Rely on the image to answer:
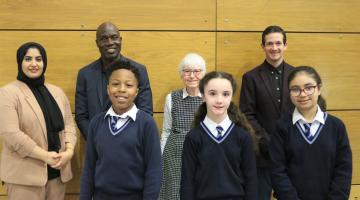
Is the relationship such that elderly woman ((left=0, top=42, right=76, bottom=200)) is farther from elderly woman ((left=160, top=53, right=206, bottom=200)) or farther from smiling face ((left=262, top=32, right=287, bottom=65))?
smiling face ((left=262, top=32, right=287, bottom=65))

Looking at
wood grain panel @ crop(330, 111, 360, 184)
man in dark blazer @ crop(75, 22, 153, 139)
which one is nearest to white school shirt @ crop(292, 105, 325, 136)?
man in dark blazer @ crop(75, 22, 153, 139)

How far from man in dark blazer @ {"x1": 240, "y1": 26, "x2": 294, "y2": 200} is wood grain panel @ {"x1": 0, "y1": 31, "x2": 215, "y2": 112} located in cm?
65

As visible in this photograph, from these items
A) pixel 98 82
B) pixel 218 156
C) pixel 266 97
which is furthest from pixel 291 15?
pixel 218 156

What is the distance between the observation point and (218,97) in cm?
229

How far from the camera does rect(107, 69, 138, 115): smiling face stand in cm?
233

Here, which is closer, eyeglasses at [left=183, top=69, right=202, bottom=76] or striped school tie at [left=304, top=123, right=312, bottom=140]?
striped school tie at [left=304, top=123, right=312, bottom=140]

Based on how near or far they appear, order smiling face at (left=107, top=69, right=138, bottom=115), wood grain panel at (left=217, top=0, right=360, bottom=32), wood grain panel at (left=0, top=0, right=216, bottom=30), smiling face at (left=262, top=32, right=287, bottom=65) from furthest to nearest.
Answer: wood grain panel at (left=217, top=0, right=360, bottom=32)
wood grain panel at (left=0, top=0, right=216, bottom=30)
smiling face at (left=262, top=32, right=287, bottom=65)
smiling face at (left=107, top=69, right=138, bottom=115)

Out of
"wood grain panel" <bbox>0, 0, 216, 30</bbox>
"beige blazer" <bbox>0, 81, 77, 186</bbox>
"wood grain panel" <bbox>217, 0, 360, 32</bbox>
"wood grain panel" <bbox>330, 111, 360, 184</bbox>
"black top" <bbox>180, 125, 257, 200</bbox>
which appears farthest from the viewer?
"wood grain panel" <bbox>330, 111, 360, 184</bbox>

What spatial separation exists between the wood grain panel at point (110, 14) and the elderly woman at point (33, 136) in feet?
2.37

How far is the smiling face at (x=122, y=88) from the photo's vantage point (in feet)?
7.63

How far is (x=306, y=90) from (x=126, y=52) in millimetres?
1892

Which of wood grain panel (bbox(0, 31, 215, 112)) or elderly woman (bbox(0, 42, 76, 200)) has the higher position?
wood grain panel (bbox(0, 31, 215, 112))

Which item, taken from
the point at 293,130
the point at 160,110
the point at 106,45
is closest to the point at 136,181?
the point at 293,130

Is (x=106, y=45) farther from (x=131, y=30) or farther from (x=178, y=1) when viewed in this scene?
(x=178, y=1)
